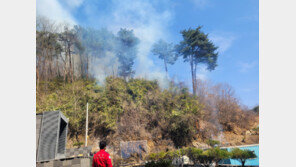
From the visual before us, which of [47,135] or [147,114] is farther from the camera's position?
[147,114]

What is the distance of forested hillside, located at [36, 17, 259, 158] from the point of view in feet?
55.7

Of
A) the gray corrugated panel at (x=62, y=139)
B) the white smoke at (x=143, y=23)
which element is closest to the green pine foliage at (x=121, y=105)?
the white smoke at (x=143, y=23)

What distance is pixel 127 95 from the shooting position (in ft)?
63.5

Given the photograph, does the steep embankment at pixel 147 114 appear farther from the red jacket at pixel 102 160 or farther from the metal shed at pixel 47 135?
the red jacket at pixel 102 160

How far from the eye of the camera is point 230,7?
28.5 m

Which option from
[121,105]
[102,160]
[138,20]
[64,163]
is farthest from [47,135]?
[138,20]

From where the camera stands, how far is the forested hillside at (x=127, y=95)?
55.7 feet

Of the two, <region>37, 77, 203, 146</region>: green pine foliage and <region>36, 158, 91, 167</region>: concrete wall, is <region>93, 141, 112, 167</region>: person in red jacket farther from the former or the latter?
<region>37, 77, 203, 146</region>: green pine foliage

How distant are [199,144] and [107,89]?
10.0 m

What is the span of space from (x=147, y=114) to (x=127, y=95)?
2774mm

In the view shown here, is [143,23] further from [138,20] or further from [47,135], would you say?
[47,135]

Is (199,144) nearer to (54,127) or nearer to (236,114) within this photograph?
(236,114)
